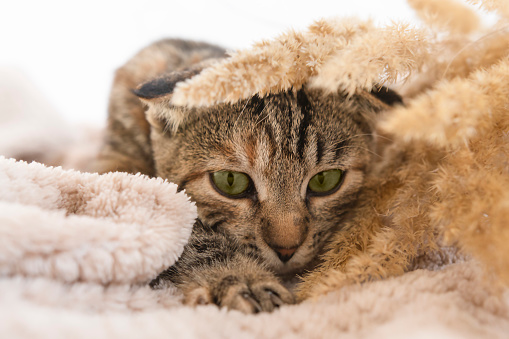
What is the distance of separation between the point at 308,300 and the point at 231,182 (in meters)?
0.40

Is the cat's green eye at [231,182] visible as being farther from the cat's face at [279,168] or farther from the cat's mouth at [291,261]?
the cat's mouth at [291,261]

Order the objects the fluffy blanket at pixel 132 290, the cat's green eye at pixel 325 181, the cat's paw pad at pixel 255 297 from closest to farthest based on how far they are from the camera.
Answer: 1. the fluffy blanket at pixel 132 290
2. the cat's paw pad at pixel 255 297
3. the cat's green eye at pixel 325 181

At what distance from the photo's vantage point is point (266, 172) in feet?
3.09

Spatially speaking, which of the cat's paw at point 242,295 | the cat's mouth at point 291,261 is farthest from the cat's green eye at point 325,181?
the cat's paw at point 242,295

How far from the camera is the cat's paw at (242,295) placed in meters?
0.71

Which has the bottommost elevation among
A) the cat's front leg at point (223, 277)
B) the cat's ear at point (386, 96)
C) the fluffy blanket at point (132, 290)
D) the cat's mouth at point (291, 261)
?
the cat's mouth at point (291, 261)

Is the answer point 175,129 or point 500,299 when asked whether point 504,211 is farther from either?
point 175,129

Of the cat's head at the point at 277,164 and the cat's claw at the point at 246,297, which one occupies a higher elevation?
the cat's head at the point at 277,164

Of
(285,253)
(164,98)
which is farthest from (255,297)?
(164,98)

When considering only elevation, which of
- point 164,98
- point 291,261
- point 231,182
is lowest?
point 291,261

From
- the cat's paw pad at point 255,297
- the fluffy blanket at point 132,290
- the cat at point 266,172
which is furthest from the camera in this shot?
the cat at point 266,172

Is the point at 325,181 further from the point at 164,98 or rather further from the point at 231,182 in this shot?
the point at 164,98

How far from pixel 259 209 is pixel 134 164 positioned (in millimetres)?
677

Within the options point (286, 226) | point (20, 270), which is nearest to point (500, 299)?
A: point (286, 226)
